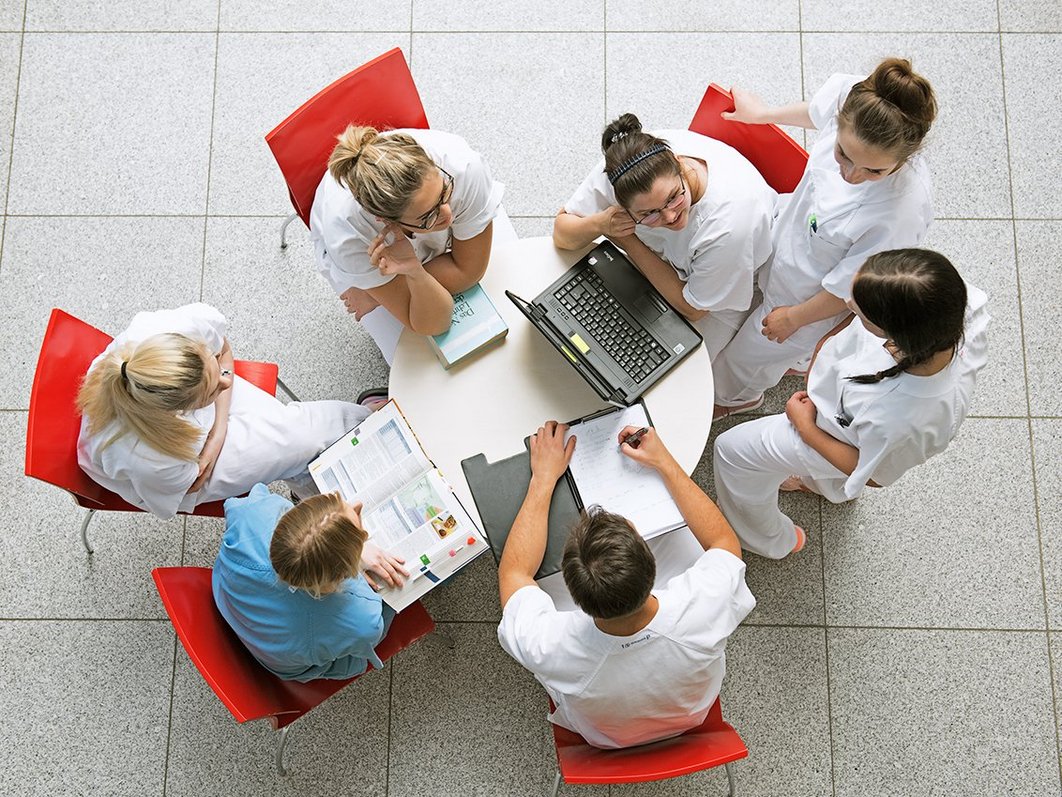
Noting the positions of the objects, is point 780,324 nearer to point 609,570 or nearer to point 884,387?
point 884,387

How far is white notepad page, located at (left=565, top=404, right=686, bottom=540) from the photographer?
211 centimetres

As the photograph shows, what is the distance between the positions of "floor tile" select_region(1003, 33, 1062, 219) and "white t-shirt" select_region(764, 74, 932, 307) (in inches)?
43.4

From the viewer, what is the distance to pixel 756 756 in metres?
2.69

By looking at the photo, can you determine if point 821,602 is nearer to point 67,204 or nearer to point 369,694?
point 369,694

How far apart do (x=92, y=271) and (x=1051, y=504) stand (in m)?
3.27

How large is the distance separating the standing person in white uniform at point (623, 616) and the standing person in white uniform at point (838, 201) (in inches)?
23.6

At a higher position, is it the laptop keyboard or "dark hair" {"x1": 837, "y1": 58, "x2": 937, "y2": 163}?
"dark hair" {"x1": 837, "y1": 58, "x2": 937, "y2": 163}

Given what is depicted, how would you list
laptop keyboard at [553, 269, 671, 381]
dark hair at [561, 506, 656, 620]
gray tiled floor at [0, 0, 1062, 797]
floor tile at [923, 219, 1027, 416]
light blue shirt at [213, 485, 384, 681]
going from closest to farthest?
dark hair at [561, 506, 656, 620] → light blue shirt at [213, 485, 384, 681] → laptop keyboard at [553, 269, 671, 381] → gray tiled floor at [0, 0, 1062, 797] → floor tile at [923, 219, 1027, 416]

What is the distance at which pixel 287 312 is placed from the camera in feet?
9.87

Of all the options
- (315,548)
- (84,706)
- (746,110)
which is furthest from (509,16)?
(84,706)

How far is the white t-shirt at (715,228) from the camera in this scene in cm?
214

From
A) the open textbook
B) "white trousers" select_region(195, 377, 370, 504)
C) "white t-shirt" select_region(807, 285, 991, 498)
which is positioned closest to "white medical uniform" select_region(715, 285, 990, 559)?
"white t-shirt" select_region(807, 285, 991, 498)

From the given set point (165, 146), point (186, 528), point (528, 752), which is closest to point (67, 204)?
point (165, 146)

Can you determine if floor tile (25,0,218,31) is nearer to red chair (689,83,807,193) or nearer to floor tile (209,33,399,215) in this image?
floor tile (209,33,399,215)
